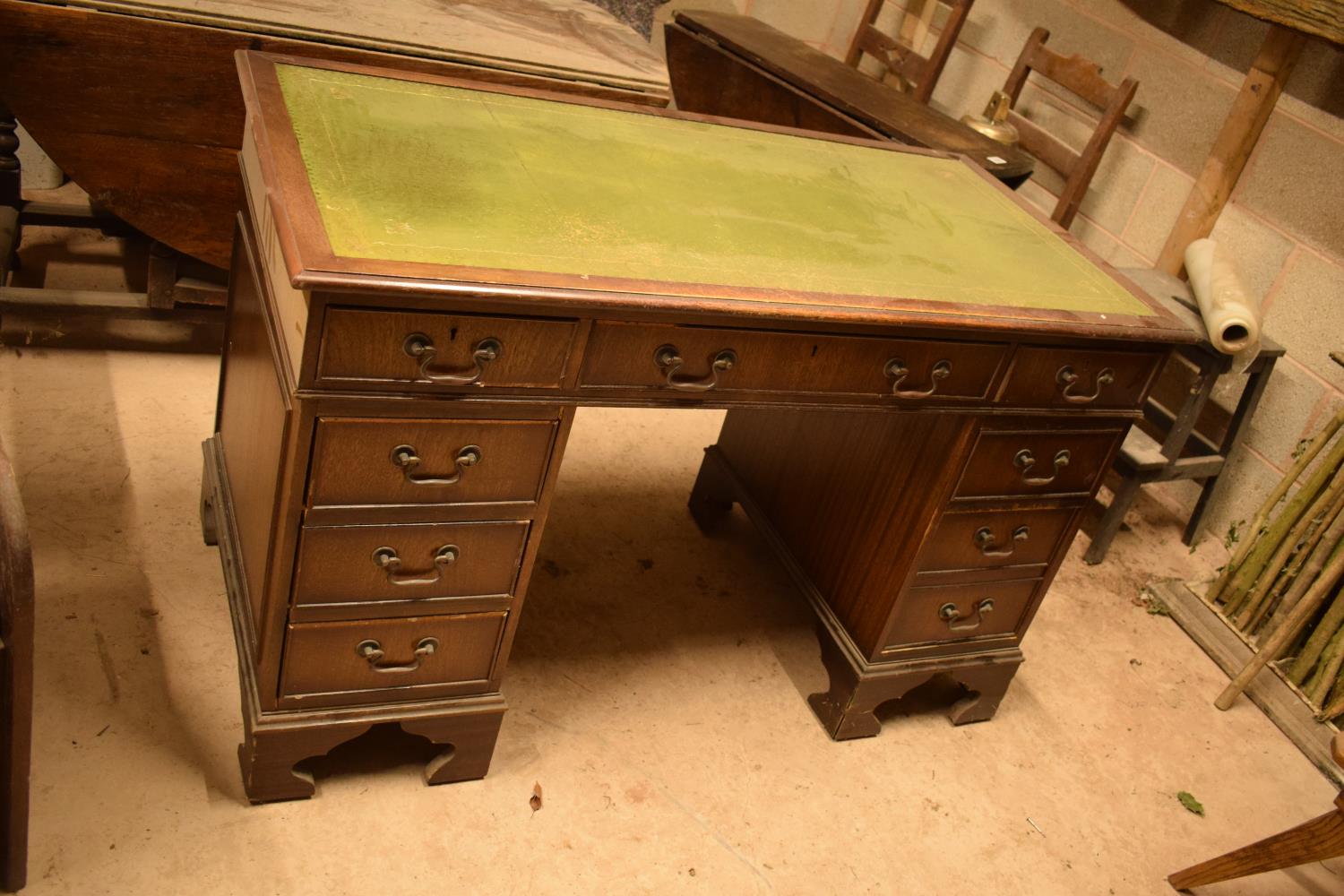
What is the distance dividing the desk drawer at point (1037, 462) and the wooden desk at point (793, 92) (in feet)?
4.39

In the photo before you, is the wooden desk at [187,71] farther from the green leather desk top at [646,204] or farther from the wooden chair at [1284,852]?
the wooden chair at [1284,852]

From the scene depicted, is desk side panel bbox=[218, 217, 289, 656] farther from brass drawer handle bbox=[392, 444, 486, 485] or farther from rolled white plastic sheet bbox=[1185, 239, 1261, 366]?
rolled white plastic sheet bbox=[1185, 239, 1261, 366]

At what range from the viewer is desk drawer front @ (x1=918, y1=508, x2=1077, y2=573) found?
7.23 ft

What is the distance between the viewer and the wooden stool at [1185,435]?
3.02m

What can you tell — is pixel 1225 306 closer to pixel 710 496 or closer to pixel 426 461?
Answer: pixel 710 496

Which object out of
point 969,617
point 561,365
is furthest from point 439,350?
point 969,617

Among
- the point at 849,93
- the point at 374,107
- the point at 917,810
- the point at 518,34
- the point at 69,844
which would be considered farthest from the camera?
the point at 849,93

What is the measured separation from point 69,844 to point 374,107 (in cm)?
122

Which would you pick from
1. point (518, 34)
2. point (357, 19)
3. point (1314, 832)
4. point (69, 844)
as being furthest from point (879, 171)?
point (69, 844)

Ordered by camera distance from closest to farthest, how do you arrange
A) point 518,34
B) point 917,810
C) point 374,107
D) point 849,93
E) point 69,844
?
point 69,844 < point 374,107 < point 917,810 < point 518,34 < point 849,93

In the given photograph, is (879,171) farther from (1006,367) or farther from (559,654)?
(559,654)

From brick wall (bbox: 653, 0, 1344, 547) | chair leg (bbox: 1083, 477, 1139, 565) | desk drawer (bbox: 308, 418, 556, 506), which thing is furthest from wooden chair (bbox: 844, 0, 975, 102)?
desk drawer (bbox: 308, 418, 556, 506)

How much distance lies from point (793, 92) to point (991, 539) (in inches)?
72.3

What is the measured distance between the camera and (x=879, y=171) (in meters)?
2.35
